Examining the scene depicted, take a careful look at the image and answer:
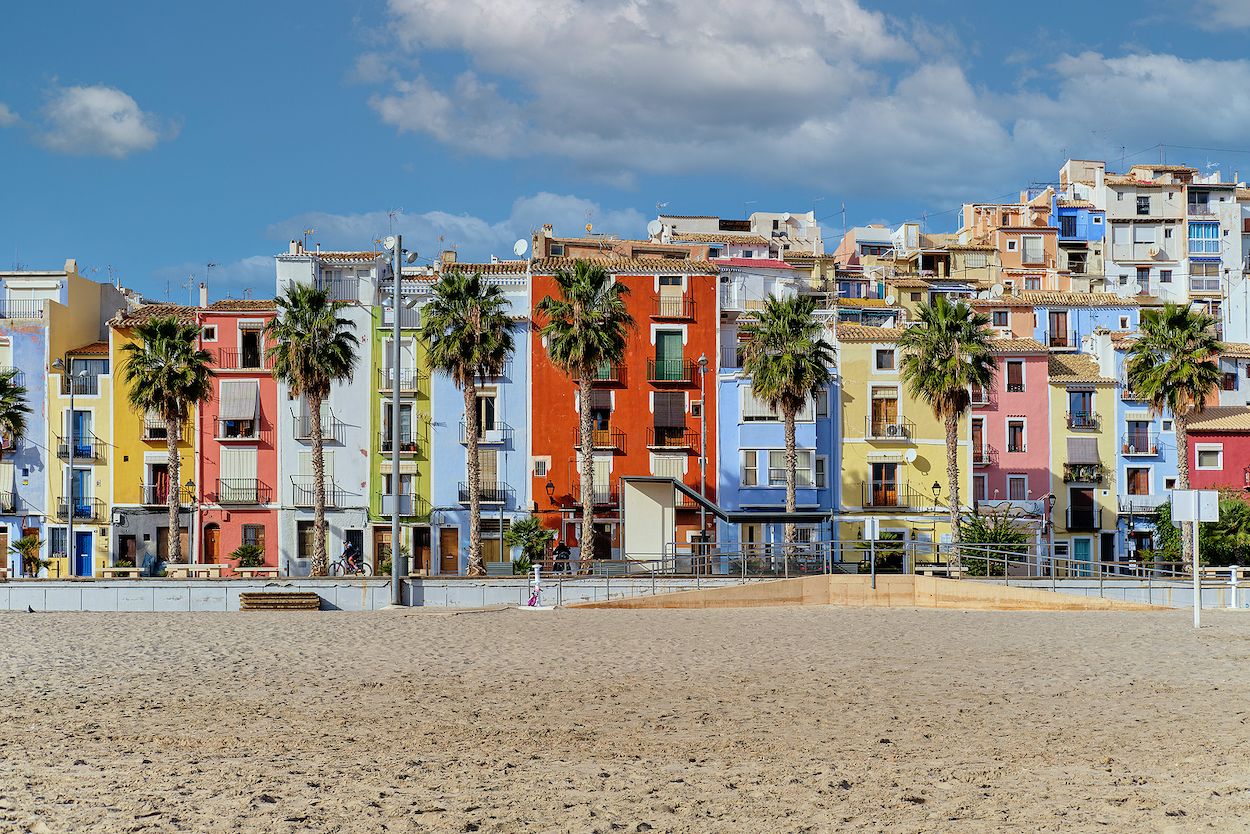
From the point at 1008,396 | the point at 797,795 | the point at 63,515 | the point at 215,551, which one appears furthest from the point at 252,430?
the point at 797,795

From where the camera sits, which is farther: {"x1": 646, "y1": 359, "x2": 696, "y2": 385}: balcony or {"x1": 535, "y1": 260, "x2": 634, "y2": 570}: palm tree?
{"x1": 646, "y1": 359, "x2": 696, "y2": 385}: balcony

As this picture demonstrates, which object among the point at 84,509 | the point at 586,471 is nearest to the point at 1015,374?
the point at 586,471

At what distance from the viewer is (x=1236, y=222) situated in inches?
3907

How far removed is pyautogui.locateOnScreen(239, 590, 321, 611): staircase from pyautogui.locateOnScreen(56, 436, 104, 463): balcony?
28521 mm

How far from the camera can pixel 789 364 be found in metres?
50.6

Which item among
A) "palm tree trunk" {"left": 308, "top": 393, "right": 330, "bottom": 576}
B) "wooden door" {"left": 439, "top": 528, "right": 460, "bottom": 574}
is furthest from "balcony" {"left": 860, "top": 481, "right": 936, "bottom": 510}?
"palm tree trunk" {"left": 308, "top": 393, "right": 330, "bottom": 576}

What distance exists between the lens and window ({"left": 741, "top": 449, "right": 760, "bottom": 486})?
183ft

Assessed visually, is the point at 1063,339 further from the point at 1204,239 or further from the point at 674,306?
the point at 674,306

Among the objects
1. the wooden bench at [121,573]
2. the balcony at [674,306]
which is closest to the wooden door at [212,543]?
the wooden bench at [121,573]

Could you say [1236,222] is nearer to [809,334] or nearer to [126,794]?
[809,334]

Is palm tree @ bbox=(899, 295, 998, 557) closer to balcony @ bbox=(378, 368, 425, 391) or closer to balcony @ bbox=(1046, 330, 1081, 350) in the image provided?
balcony @ bbox=(378, 368, 425, 391)

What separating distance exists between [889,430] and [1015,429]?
7.99m

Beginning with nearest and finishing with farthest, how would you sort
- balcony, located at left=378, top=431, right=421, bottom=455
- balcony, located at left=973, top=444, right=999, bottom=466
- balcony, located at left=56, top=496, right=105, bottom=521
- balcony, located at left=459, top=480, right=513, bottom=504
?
balcony, located at left=459, top=480, right=513, bottom=504 < balcony, located at left=378, top=431, right=421, bottom=455 < balcony, located at left=56, top=496, right=105, bottom=521 < balcony, located at left=973, top=444, right=999, bottom=466

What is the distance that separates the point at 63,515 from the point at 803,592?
37.2 metres
